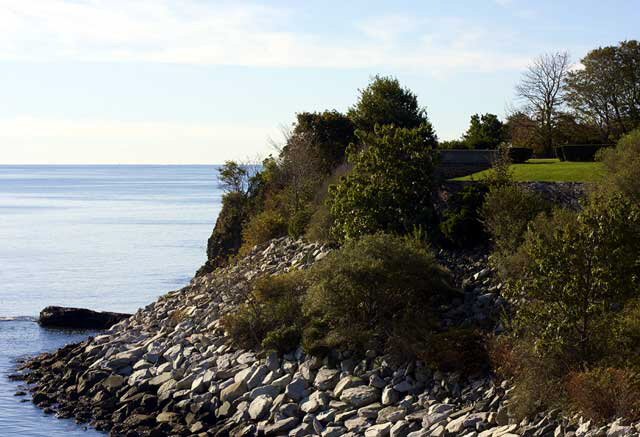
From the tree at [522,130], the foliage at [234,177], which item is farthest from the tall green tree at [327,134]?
the tree at [522,130]

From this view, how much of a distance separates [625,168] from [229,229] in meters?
23.9

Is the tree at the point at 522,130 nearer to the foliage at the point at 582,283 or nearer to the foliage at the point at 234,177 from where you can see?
the foliage at the point at 234,177

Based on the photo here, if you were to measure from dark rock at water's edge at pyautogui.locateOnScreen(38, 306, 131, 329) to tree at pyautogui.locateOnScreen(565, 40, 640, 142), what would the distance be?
28.9 m

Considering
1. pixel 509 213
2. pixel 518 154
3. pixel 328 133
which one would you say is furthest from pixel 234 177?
pixel 509 213

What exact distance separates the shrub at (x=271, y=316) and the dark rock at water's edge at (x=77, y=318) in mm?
15823

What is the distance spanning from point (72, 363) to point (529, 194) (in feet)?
55.5

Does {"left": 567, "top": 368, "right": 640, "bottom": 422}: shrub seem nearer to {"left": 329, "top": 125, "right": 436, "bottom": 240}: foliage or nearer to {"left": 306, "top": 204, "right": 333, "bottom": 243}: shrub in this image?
{"left": 329, "top": 125, "right": 436, "bottom": 240}: foliage

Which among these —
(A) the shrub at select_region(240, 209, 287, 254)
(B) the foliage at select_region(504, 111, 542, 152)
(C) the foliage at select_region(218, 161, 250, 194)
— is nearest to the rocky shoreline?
(A) the shrub at select_region(240, 209, 287, 254)

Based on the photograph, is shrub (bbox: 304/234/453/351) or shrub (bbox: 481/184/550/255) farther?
shrub (bbox: 481/184/550/255)

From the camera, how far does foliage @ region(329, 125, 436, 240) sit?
3353 centimetres

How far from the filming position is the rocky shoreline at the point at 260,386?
22.9 m

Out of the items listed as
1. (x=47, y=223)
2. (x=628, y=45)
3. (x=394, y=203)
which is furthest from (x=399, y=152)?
(x=47, y=223)

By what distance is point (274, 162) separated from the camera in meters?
50.5

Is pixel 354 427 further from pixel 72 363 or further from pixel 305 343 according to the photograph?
pixel 72 363
